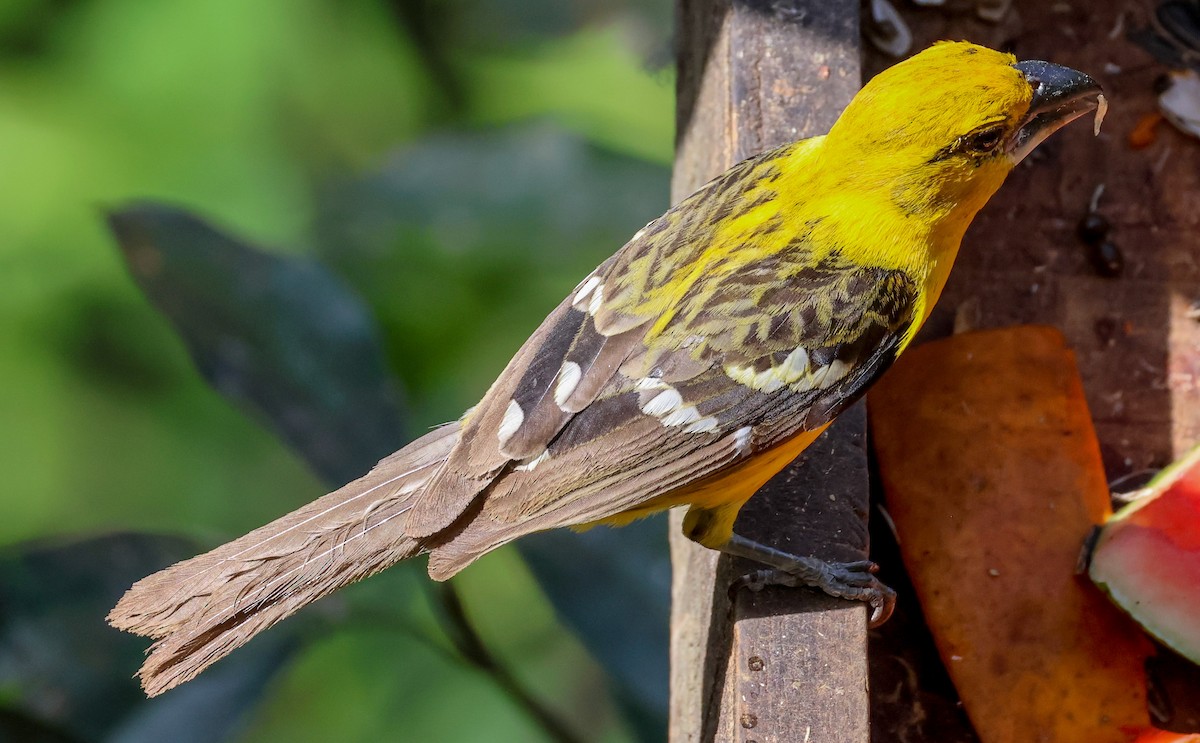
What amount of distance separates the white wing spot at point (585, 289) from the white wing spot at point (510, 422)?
282 millimetres

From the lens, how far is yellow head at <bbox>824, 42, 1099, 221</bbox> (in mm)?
1999

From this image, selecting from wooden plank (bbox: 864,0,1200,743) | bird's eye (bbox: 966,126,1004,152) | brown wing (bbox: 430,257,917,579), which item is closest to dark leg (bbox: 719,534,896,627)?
brown wing (bbox: 430,257,917,579)

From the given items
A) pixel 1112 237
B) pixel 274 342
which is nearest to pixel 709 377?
pixel 1112 237

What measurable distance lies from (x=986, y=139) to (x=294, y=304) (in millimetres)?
2346

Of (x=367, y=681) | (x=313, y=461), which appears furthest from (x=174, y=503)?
(x=367, y=681)

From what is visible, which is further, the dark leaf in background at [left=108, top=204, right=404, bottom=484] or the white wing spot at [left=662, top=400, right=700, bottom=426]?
the dark leaf in background at [left=108, top=204, right=404, bottom=484]

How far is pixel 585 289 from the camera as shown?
7.30ft

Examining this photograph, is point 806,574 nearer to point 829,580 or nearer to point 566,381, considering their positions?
point 829,580

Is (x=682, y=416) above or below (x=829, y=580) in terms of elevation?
above

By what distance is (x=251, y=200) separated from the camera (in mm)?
3879

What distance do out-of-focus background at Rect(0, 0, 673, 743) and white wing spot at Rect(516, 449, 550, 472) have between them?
1649 millimetres

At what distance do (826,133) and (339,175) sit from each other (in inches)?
84.2

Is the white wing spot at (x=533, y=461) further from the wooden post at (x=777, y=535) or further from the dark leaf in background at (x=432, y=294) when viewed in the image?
the dark leaf in background at (x=432, y=294)

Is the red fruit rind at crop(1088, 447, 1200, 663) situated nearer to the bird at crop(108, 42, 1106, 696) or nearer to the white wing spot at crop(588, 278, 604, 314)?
the bird at crop(108, 42, 1106, 696)
